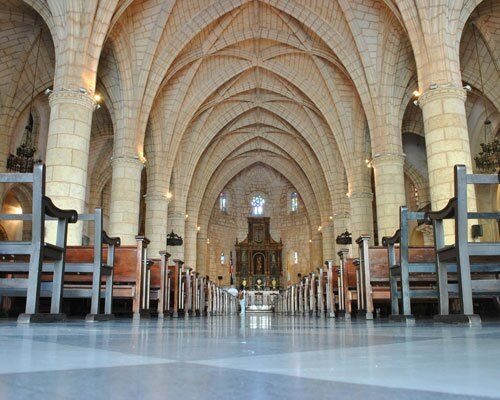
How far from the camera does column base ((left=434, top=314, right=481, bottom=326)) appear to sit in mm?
4789

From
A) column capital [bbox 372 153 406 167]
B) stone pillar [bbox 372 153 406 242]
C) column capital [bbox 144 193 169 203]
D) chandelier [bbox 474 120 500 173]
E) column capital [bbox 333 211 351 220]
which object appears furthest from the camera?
column capital [bbox 333 211 351 220]

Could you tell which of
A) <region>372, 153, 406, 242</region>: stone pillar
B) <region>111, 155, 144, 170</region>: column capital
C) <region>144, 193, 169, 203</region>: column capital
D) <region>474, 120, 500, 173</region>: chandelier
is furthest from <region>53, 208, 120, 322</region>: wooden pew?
<region>144, 193, 169, 203</region>: column capital

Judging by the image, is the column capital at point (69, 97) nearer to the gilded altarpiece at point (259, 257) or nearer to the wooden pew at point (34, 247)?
the wooden pew at point (34, 247)

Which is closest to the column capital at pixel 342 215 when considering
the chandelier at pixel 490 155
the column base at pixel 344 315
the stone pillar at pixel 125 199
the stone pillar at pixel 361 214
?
the stone pillar at pixel 361 214

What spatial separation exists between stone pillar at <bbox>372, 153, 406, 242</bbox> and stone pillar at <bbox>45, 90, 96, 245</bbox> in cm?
921

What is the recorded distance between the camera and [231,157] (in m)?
33.2

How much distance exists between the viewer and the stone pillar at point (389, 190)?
1534cm

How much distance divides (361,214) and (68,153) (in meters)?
12.1

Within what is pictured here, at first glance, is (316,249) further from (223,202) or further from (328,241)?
(223,202)

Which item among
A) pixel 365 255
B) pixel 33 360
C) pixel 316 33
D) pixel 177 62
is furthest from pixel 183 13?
pixel 33 360

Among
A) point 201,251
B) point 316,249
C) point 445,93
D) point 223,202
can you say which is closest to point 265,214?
point 223,202

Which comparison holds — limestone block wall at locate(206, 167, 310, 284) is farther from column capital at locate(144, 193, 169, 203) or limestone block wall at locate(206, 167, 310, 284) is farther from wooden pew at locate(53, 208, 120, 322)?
wooden pew at locate(53, 208, 120, 322)

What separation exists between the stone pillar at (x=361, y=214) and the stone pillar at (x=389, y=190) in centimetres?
331

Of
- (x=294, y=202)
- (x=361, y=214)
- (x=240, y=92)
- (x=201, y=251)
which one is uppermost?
(x=240, y=92)
